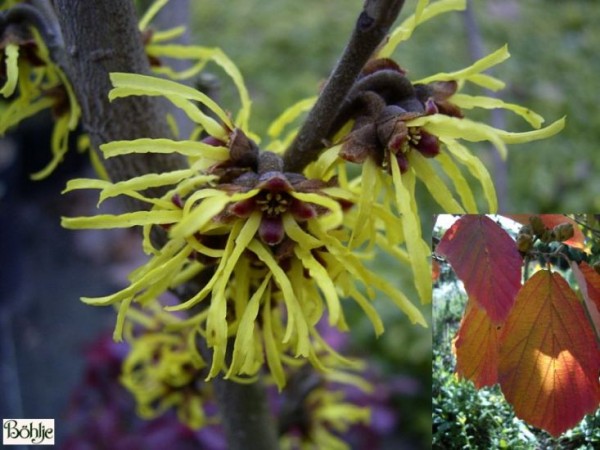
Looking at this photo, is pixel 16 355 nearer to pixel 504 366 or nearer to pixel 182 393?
pixel 182 393

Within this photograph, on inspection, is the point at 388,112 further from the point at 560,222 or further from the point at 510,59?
the point at 510,59

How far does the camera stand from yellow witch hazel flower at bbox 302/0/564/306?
1.65ft

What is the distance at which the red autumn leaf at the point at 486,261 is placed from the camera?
56 cm

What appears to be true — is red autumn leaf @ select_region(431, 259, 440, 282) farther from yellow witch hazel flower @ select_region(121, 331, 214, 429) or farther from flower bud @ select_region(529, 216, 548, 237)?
yellow witch hazel flower @ select_region(121, 331, 214, 429)

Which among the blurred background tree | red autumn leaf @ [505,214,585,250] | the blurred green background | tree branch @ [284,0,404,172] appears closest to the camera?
tree branch @ [284,0,404,172]

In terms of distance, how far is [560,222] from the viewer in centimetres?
60

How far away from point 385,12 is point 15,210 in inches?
80.7

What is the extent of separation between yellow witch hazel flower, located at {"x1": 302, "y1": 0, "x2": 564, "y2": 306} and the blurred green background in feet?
4.81

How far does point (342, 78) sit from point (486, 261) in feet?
0.58

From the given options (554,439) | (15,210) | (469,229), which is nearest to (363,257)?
(469,229)

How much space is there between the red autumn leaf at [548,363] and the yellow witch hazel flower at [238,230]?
0.09 meters

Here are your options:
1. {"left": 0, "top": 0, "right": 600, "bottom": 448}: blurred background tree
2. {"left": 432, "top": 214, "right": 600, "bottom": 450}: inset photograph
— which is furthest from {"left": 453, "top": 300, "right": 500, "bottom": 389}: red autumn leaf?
{"left": 0, "top": 0, "right": 600, "bottom": 448}: blurred background tree

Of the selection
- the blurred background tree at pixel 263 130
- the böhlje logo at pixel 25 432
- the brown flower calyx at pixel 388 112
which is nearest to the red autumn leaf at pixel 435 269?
the brown flower calyx at pixel 388 112

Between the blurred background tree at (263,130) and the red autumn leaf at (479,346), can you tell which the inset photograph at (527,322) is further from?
the blurred background tree at (263,130)
